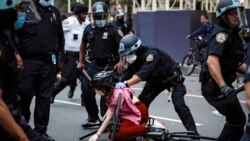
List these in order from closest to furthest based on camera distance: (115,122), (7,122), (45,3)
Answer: (7,122)
(115,122)
(45,3)

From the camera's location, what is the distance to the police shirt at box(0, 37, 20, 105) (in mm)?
3562

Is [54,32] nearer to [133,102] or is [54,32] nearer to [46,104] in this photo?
[46,104]

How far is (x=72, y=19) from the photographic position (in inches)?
401

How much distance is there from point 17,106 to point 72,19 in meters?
6.49

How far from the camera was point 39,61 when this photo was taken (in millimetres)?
6637

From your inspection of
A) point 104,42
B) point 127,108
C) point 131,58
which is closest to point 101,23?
point 104,42

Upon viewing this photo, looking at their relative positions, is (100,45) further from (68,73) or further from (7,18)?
(7,18)

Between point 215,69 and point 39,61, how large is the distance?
2269 millimetres

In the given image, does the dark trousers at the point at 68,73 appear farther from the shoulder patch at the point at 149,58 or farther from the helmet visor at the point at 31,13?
the shoulder patch at the point at 149,58

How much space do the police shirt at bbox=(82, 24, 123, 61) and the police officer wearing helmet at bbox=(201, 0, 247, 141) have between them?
98.2 inches

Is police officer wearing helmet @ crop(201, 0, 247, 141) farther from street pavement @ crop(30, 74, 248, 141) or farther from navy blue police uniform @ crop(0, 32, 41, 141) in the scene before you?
street pavement @ crop(30, 74, 248, 141)

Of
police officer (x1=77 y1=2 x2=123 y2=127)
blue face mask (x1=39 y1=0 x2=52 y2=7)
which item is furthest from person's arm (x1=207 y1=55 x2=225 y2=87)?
police officer (x1=77 y1=2 x2=123 y2=127)

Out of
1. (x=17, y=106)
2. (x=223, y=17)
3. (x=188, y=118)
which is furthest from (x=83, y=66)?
(x=17, y=106)

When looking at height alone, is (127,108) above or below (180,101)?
above
